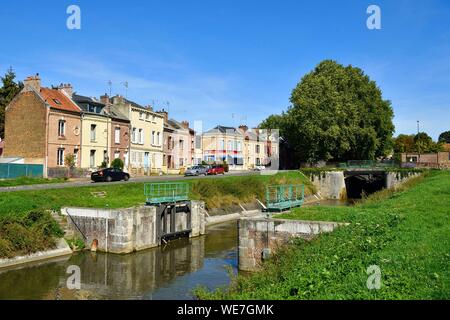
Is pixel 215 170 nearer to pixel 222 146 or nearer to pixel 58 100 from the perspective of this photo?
pixel 222 146

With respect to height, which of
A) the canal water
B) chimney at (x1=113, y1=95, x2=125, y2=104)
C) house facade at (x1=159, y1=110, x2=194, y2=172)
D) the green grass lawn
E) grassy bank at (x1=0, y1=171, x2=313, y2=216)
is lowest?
the canal water

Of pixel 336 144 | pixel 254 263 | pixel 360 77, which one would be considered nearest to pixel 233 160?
pixel 336 144

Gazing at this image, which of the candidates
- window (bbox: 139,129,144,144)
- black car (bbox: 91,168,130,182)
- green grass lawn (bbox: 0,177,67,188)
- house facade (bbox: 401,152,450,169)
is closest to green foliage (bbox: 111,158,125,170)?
window (bbox: 139,129,144,144)

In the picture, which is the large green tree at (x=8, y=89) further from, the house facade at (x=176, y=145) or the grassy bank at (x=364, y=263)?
the grassy bank at (x=364, y=263)

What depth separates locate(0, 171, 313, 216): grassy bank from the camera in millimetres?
22000

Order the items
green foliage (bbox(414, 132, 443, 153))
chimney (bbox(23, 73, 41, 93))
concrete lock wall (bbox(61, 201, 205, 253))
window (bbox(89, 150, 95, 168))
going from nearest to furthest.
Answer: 1. concrete lock wall (bbox(61, 201, 205, 253))
2. chimney (bbox(23, 73, 41, 93))
3. window (bbox(89, 150, 95, 168))
4. green foliage (bbox(414, 132, 443, 153))

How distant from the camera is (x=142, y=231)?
23.4 meters

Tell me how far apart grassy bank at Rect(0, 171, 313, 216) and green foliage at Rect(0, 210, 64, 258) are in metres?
0.68

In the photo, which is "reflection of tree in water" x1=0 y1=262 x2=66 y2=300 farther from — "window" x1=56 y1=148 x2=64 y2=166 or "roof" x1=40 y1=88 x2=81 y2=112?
"roof" x1=40 y1=88 x2=81 y2=112

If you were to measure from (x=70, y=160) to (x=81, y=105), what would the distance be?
7035 millimetres

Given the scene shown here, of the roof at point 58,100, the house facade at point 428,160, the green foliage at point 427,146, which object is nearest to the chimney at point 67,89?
the roof at point 58,100

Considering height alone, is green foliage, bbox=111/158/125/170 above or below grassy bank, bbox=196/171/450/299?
above

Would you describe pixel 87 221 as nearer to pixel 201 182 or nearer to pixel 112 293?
pixel 112 293

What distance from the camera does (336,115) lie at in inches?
2345
